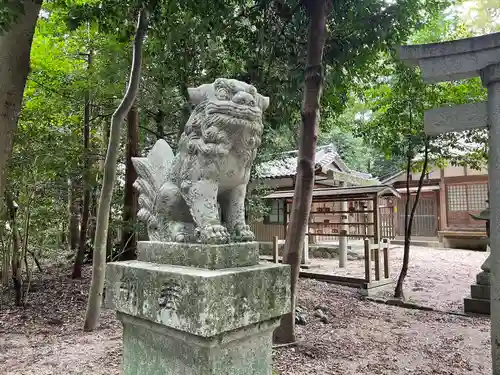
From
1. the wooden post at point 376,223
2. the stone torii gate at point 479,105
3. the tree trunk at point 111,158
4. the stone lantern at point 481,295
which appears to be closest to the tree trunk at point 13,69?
the tree trunk at point 111,158

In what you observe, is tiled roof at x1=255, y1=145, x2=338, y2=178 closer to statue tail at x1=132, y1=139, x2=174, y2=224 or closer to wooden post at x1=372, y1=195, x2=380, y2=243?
wooden post at x1=372, y1=195, x2=380, y2=243

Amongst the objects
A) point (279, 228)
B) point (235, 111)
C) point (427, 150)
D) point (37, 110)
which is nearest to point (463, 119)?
point (235, 111)

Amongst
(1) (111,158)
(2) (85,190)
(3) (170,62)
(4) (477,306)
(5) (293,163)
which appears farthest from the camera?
(5) (293,163)

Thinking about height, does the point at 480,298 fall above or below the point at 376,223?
below

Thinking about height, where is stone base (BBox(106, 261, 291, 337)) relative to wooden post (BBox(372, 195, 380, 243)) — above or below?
below

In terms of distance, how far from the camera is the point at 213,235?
6.68 feet

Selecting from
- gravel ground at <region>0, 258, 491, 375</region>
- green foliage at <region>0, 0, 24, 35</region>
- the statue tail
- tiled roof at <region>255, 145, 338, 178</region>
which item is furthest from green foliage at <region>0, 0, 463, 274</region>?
tiled roof at <region>255, 145, 338, 178</region>

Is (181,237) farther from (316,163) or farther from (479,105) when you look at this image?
(316,163)

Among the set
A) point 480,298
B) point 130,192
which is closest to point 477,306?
point 480,298

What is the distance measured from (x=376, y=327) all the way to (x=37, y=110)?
7470 mm

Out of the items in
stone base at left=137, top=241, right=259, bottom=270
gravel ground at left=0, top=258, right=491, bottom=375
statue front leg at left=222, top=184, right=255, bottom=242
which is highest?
statue front leg at left=222, top=184, right=255, bottom=242

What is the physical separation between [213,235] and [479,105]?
10.3 ft

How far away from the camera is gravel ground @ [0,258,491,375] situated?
170 inches

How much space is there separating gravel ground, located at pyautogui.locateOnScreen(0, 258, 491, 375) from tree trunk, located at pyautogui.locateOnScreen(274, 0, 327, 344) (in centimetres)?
88
